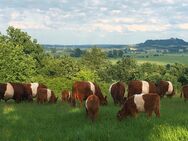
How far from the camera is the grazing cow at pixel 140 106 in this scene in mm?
15656

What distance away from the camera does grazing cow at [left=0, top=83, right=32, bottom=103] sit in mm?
28062

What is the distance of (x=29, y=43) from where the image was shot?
86.1m

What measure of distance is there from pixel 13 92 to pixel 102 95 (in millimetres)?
7561

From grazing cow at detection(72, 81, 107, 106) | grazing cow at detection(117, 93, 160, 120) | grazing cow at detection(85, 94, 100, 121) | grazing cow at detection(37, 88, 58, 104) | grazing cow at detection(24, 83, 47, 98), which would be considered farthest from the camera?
grazing cow at detection(24, 83, 47, 98)

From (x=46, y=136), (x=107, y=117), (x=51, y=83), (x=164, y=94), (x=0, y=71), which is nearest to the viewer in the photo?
(x=46, y=136)

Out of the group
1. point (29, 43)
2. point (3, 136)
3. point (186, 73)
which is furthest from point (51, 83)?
point (186, 73)

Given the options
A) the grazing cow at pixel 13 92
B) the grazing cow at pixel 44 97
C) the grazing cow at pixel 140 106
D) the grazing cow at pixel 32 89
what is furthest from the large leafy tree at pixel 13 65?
Answer: the grazing cow at pixel 140 106

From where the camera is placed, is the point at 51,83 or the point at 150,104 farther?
the point at 51,83

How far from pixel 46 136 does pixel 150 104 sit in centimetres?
543

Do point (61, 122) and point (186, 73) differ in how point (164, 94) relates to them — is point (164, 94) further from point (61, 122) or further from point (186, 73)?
point (186, 73)

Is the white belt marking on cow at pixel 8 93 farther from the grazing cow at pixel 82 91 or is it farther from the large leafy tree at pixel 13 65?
the large leafy tree at pixel 13 65

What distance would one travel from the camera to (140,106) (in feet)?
51.9

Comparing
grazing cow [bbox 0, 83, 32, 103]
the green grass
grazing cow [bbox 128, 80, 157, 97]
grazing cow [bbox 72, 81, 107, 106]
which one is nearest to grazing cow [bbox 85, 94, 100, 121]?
the green grass

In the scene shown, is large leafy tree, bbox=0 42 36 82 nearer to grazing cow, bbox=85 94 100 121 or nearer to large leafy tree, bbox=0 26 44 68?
large leafy tree, bbox=0 26 44 68
